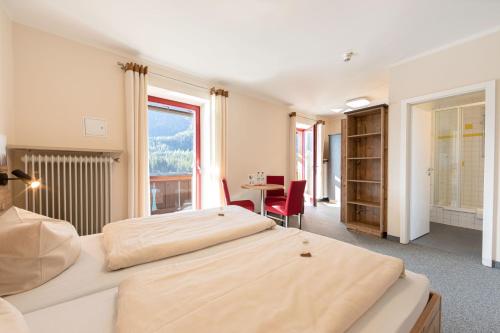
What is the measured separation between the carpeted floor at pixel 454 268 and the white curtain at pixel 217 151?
1532 mm

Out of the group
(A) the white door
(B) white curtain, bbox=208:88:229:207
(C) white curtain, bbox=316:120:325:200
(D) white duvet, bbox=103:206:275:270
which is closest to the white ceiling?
(B) white curtain, bbox=208:88:229:207

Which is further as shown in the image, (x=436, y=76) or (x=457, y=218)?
(x=457, y=218)

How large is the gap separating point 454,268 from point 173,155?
153 inches

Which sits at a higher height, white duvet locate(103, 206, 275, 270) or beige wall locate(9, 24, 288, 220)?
beige wall locate(9, 24, 288, 220)

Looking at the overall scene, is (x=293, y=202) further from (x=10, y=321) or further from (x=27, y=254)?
(x=10, y=321)

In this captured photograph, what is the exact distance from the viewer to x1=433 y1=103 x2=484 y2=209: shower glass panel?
3.67m

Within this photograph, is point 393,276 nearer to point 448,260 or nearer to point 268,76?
point 448,260

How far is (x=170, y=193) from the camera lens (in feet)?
11.4

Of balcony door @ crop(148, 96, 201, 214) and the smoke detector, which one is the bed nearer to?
balcony door @ crop(148, 96, 201, 214)

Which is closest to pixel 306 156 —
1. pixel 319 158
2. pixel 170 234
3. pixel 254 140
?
pixel 319 158

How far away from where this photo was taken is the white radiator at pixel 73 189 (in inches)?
82.4

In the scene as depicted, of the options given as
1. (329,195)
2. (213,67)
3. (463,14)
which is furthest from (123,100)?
(329,195)

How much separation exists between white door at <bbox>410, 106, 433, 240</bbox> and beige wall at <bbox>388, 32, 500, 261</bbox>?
207 millimetres

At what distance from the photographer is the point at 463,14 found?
1.97 metres
